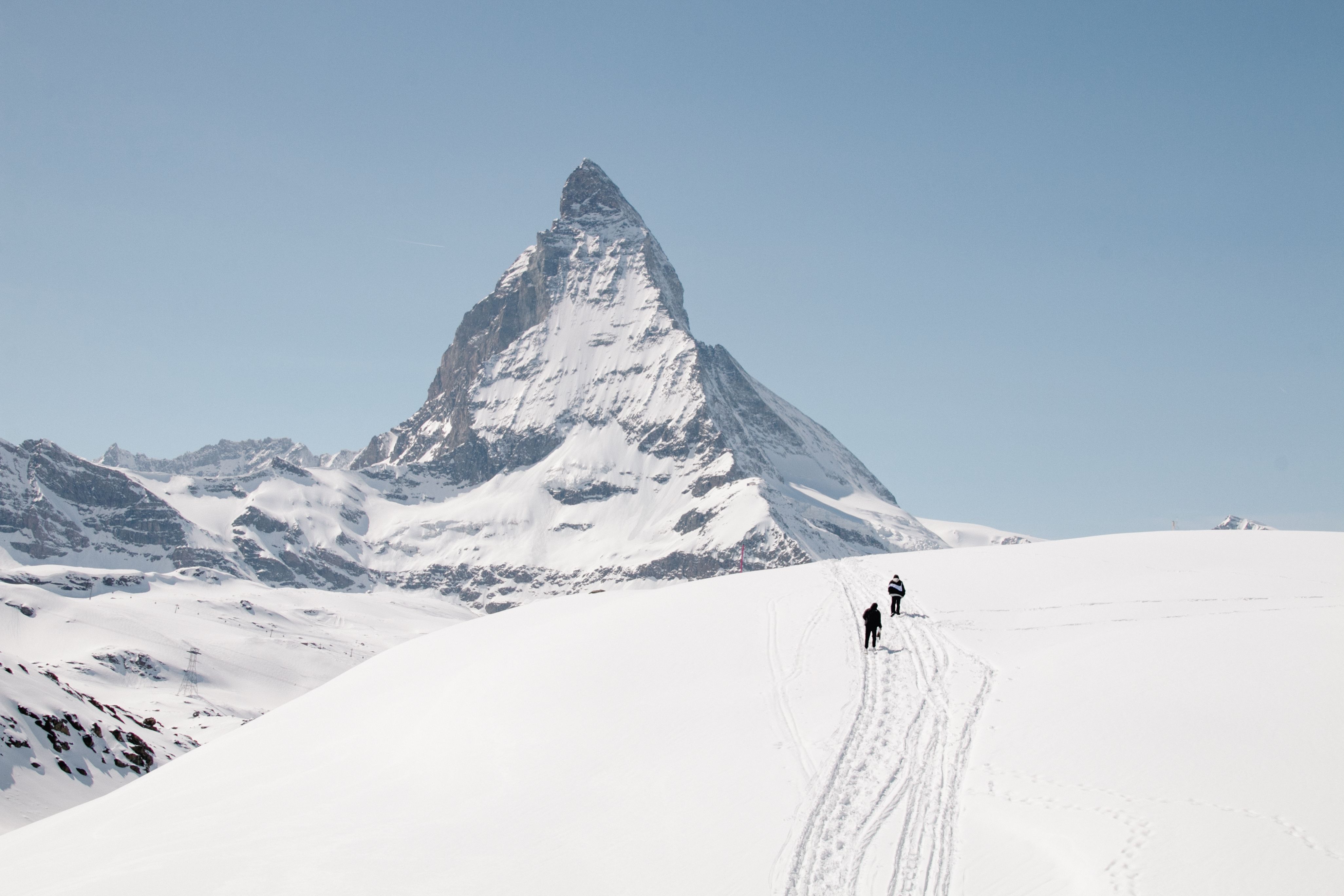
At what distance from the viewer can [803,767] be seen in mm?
15906

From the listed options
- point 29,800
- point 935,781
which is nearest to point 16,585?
point 29,800

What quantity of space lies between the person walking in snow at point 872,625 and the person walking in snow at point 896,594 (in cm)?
363

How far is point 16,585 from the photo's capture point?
18200 centimetres

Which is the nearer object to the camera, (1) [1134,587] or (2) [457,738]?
(2) [457,738]

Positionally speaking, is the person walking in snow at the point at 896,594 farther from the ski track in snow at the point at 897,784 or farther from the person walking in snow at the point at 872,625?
the ski track in snow at the point at 897,784

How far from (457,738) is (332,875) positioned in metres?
6.48

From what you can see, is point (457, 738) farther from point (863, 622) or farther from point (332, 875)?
point (863, 622)

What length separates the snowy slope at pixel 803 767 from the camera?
41.7 ft

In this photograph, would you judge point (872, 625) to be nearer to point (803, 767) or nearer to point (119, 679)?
point (803, 767)

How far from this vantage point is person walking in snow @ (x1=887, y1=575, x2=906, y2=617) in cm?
2744

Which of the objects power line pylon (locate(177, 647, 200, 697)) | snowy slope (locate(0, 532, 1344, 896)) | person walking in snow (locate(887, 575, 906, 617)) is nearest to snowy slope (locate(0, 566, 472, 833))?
power line pylon (locate(177, 647, 200, 697))

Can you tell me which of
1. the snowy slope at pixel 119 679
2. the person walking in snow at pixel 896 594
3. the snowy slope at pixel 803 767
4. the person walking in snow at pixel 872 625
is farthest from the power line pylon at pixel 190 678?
the person walking in snow at pixel 872 625

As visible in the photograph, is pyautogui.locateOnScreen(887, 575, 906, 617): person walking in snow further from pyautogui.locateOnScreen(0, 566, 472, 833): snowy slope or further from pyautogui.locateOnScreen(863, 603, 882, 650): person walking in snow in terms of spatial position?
pyautogui.locateOnScreen(0, 566, 472, 833): snowy slope

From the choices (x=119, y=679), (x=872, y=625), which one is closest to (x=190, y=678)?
(x=119, y=679)
